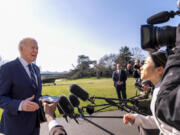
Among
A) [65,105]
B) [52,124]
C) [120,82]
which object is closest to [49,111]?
[52,124]

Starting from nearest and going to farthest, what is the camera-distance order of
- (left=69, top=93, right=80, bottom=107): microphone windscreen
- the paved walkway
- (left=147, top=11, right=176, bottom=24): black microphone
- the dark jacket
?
the dark jacket < (left=147, top=11, right=176, bottom=24): black microphone < (left=69, top=93, right=80, bottom=107): microphone windscreen < the paved walkway

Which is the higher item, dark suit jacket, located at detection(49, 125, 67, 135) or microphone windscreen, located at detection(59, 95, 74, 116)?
dark suit jacket, located at detection(49, 125, 67, 135)

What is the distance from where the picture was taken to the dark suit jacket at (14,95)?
64.7 inches

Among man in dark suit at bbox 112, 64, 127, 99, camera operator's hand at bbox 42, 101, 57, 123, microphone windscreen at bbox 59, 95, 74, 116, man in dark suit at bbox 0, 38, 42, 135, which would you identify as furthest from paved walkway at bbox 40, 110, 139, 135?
man in dark suit at bbox 112, 64, 127, 99

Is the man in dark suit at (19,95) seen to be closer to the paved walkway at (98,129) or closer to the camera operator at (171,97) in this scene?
the camera operator at (171,97)

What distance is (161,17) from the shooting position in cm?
94

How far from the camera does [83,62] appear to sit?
237 feet

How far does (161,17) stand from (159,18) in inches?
0.6

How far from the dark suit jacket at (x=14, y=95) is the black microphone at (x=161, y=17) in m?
1.69

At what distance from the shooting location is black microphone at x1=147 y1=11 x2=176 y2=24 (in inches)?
36.0

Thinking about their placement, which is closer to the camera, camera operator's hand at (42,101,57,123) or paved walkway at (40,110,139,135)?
camera operator's hand at (42,101,57,123)

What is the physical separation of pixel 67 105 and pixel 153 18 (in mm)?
1830

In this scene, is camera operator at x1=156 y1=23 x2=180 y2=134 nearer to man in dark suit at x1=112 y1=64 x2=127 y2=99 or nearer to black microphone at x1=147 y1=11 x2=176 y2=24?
black microphone at x1=147 y1=11 x2=176 y2=24

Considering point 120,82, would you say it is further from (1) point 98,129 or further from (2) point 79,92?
(2) point 79,92
